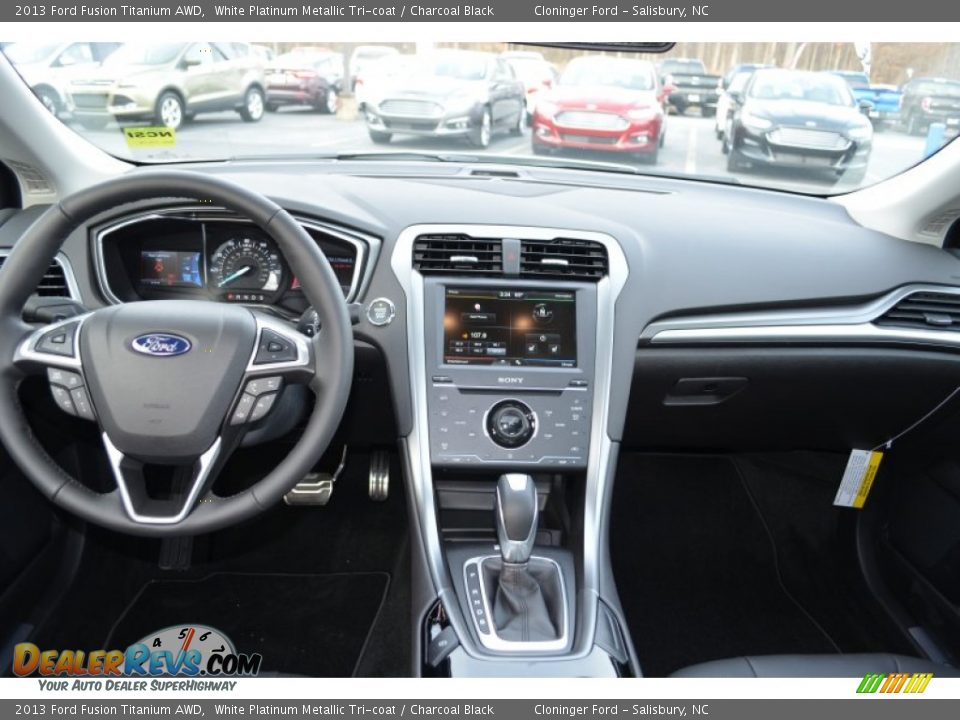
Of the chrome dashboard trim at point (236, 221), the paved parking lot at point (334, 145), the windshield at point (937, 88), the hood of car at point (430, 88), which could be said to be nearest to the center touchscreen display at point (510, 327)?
the chrome dashboard trim at point (236, 221)

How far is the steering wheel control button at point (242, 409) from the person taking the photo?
4.73 feet

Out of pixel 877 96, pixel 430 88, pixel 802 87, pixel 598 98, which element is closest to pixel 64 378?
pixel 430 88

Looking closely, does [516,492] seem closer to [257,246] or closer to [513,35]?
[257,246]

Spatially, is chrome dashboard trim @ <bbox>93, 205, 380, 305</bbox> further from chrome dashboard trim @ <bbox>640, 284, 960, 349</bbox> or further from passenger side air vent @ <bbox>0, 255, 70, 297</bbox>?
chrome dashboard trim @ <bbox>640, 284, 960, 349</bbox>

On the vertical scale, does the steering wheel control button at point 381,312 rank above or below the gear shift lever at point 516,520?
above

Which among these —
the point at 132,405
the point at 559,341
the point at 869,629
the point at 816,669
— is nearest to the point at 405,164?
the point at 559,341

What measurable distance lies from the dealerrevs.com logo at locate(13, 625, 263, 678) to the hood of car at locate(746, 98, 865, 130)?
8.96 feet

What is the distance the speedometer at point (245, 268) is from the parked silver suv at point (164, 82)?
0.55 metres

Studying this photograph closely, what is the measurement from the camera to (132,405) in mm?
1402

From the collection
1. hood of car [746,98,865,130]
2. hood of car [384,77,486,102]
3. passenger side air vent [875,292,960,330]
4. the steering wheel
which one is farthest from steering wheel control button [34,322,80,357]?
hood of car [746,98,865,130]

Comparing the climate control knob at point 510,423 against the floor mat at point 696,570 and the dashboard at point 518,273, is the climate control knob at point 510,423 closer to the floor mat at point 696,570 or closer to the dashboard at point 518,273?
the dashboard at point 518,273

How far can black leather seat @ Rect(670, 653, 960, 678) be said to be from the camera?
1.59 meters

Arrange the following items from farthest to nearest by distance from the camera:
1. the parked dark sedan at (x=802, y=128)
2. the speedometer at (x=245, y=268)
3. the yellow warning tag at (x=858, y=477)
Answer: the parked dark sedan at (x=802, y=128), the yellow warning tag at (x=858, y=477), the speedometer at (x=245, y=268)

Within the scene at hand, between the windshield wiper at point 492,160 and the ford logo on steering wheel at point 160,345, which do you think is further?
the windshield wiper at point 492,160
